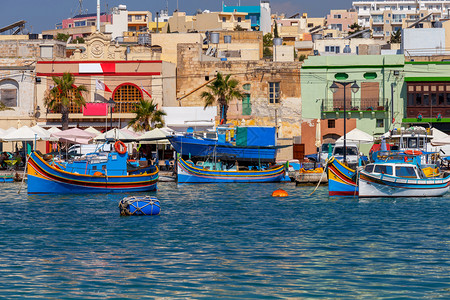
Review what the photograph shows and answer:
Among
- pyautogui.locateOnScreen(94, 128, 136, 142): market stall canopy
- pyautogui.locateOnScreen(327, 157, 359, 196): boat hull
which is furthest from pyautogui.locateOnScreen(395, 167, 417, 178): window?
pyautogui.locateOnScreen(94, 128, 136, 142): market stall canopy

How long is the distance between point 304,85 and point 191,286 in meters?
47.8

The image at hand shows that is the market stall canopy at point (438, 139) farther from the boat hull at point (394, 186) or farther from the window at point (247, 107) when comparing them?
the window at point (247, 107)

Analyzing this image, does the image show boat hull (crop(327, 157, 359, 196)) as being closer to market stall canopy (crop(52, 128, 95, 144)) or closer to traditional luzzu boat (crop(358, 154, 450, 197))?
traditional luzzu boat (crop(358, 154, 450, 197))

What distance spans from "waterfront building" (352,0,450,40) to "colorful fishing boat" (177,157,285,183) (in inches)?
3980

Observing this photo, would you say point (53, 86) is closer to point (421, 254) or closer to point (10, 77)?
point (10, 77)

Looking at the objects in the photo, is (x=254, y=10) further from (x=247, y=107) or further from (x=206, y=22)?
(x=247, y=107)

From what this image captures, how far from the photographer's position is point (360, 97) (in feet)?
217

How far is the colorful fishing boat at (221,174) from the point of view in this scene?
2092 inches

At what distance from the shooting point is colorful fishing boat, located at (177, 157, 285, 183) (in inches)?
2092

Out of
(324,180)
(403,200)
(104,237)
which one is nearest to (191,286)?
(104,237)

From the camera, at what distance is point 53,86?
66.9 m

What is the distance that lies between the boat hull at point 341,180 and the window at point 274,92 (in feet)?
82.7

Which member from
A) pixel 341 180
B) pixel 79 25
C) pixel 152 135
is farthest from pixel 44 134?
pixel 79 25

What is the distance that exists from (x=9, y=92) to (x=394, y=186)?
37299 millimetres
